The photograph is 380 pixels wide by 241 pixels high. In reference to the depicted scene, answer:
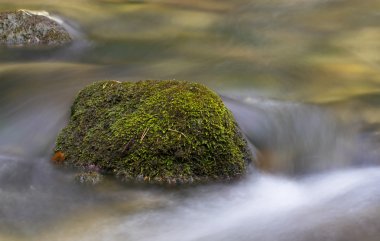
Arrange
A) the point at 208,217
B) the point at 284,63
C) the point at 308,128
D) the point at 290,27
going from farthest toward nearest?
the point at 290,27, the point at 284,63, the point at 308,128, the point at 208,217

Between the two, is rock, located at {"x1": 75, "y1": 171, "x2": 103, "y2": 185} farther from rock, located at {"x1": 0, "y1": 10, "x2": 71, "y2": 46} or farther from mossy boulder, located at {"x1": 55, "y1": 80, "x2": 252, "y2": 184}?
rock, located at {"x1": 0, "y1": 10, "x2": 71, "y2": 46}

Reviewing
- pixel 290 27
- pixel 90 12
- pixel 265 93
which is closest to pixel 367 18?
pixel 290 27

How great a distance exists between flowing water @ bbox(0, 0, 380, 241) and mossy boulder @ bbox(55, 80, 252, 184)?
0.48 feet

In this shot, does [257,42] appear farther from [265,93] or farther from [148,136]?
[148,136]

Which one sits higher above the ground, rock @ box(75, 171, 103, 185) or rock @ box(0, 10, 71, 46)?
rock @ box(0, 10, 71, 46)

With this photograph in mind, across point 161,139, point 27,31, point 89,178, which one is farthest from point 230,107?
point 27,31

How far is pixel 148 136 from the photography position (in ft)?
14.3

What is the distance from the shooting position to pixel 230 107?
221 inches

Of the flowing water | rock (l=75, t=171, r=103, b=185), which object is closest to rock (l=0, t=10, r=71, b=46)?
the flowing water

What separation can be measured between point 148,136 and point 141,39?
418cm

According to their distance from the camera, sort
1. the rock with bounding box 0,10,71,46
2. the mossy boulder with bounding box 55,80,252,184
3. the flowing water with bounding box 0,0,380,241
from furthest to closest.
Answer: the rock with bounding box 0,10,71,46 < the mossy boulder with bounding box 55,80,252,184 < the flowing water with bounding box 0,0,380,241

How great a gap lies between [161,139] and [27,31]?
4.66 meters

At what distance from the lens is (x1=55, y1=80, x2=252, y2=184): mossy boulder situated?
4293 millimetres

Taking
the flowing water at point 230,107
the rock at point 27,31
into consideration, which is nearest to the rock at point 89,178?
the flowing water at point 230,107
